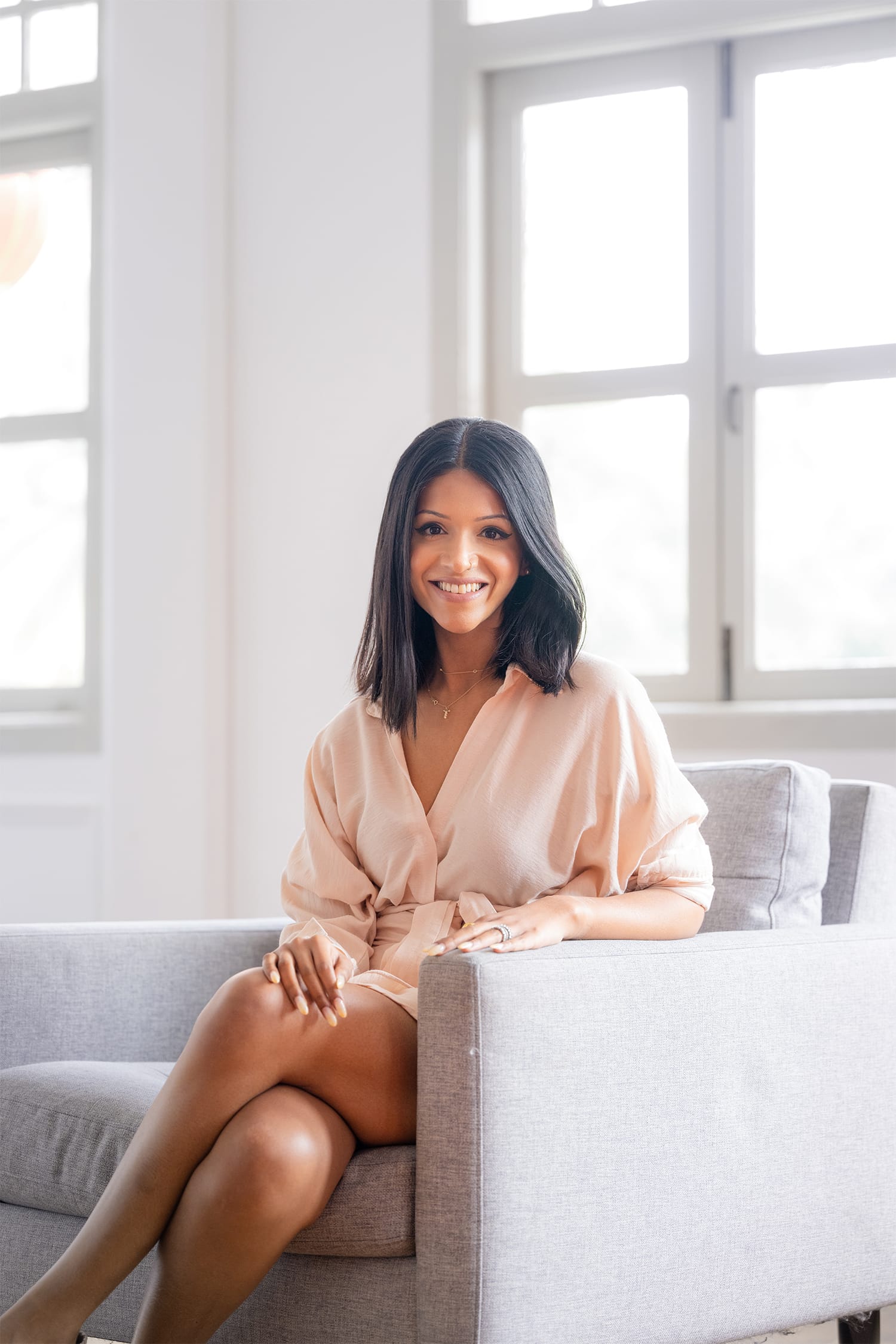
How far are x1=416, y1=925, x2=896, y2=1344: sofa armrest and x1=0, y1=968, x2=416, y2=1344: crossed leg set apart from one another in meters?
0.11

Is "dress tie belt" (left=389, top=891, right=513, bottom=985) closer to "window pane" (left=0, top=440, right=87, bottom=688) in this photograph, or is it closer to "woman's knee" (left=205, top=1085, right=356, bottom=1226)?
"woman's knee" (left=205, top=1085, right=356, bottom=1226)

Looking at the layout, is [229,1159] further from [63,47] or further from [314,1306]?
[63,47]

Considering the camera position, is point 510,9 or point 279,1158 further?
point 510,9

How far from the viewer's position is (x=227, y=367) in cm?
348

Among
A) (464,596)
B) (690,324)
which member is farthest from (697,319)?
(464,596)

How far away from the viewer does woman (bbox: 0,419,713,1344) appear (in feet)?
4.58

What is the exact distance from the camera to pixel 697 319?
10.5 ft

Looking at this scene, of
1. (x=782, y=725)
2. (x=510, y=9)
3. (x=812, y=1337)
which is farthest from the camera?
(x=510, y=9)

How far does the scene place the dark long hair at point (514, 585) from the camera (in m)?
1.84

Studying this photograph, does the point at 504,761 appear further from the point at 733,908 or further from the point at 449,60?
the point at 449,60

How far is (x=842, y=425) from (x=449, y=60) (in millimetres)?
1233

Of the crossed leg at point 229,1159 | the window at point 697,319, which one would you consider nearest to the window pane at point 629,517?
the window at point 697,319

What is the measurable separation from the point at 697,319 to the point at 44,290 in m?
1.83

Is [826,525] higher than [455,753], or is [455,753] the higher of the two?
[826,525]
